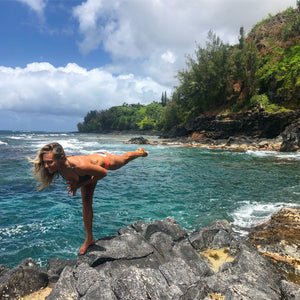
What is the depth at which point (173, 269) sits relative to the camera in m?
3.75

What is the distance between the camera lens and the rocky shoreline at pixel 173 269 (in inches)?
123

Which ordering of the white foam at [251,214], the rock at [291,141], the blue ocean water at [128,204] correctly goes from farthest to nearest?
1. the rock at [291,141]
2. the white foam at [251,214]
3. the blue ocean water at [128,204]

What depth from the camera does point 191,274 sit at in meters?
3.69

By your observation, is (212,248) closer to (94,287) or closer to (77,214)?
(94,287)

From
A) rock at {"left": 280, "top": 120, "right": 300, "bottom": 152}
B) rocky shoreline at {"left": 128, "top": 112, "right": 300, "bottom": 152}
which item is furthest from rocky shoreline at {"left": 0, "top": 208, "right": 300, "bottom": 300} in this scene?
rocky shoreline at {"left": 128, "top": 112, "right": 300, "bottom": 152}

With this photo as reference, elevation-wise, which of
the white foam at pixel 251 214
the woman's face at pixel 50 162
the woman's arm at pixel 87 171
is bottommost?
the white foam at pixel 251 214

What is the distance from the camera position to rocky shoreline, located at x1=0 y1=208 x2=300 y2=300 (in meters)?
3.12

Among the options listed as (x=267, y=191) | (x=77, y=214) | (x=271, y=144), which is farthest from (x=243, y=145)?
(x=77, y=214)

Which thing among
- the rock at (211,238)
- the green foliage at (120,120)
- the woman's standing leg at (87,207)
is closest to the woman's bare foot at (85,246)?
the woman's standing leg at (87,207)

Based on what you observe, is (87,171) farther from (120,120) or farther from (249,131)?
(120,120)

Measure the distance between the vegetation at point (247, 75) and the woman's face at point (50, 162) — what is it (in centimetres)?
3529

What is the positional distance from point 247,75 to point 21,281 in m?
43.8

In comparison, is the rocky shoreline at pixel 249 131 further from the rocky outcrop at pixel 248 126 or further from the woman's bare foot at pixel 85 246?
the woman's bare foot at pixel 85 246

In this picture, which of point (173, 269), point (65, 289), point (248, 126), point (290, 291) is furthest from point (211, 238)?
point (248, 126)
